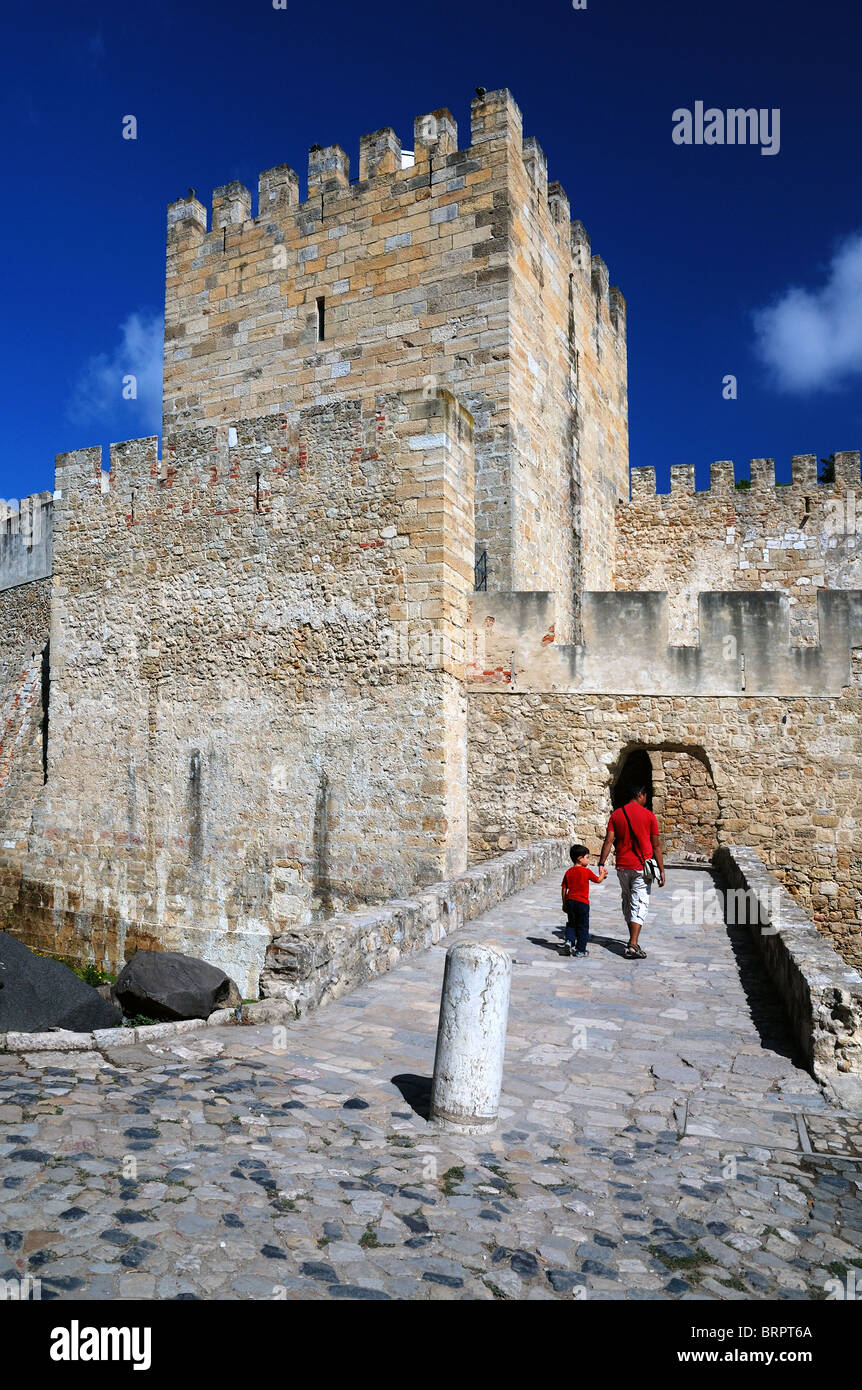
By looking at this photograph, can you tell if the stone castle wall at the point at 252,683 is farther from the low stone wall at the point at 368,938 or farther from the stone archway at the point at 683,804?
the stone archway at the point at 683,804

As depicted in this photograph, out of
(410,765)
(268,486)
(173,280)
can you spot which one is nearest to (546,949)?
(410,765)

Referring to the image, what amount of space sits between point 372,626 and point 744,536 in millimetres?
9828

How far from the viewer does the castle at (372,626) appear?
9.97 metres

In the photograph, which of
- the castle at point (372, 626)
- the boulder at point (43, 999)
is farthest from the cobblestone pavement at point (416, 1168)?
the castle at point (372, 626)

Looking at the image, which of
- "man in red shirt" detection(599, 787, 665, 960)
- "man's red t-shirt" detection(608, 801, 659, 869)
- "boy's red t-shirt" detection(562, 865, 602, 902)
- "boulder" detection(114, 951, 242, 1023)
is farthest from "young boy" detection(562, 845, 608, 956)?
"boulder" detection(114, 951, 242, 1023)

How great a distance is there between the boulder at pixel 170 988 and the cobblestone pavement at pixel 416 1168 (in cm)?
168

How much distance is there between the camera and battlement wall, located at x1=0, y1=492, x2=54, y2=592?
64.4 feet

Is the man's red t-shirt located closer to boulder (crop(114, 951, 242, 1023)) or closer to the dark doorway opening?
boulder (crop(114, 951, 242, 1023))

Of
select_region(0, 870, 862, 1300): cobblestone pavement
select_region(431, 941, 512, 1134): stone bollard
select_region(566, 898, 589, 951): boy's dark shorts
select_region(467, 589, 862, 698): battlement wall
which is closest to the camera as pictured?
select_region(0, 870, 862, 1300): cobblestone pavement

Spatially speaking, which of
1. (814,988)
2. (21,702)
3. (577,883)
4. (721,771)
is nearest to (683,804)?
(721,771)

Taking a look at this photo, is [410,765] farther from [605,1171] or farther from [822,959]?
[605,1171]

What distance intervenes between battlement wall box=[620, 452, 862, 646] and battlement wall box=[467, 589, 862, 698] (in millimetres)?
6680

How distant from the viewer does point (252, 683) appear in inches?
429

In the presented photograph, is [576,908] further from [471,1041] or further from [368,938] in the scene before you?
[471,1041]
